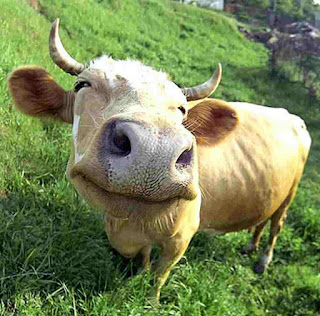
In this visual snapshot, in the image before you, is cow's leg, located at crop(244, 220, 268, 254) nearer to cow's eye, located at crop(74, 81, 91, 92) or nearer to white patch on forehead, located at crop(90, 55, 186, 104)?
white patch on forehead, located at crop(90, 55, 186, 104)

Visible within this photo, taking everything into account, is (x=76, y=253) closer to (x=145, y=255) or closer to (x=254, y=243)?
(x=145, y=255)

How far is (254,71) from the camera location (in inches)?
586

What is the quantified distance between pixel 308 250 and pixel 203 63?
9.24 metres

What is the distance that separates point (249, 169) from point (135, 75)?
6.96 ft

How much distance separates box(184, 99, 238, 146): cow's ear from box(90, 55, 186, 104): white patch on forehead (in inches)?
22.3

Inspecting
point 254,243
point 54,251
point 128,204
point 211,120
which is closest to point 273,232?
point 254,243

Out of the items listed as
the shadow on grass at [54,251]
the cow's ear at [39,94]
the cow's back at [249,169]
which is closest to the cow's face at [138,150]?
the cow's ear at [39,94]

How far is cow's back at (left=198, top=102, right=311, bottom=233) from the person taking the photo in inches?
157

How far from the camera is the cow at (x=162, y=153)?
1.94 meters

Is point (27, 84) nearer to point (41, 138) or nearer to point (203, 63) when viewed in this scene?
point (41, 138)

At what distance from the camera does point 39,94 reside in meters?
3.15

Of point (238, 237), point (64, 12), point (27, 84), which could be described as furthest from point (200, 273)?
point (64, 12)

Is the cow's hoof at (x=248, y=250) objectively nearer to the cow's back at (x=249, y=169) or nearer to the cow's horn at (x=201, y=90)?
the cow's back at (x=249, y=169)

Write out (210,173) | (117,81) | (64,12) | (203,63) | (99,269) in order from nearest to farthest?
1. (117,81)
2. (99,269)
3. (210,173)
4. (64,12)
5. (203,63)
